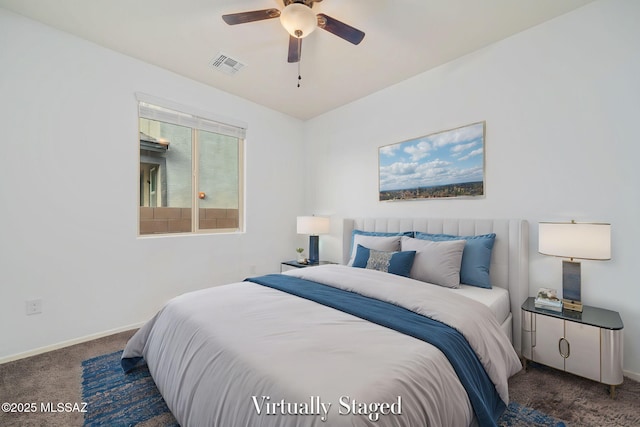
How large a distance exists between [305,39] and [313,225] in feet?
6.73

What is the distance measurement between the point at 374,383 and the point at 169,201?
3.02 meters

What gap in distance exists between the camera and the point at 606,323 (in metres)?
1.70

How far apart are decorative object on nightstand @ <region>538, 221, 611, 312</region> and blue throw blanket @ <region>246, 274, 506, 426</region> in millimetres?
1083

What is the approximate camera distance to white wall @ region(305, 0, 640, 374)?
6.23 ft

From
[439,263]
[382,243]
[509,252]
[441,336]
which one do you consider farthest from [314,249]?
[441,336]

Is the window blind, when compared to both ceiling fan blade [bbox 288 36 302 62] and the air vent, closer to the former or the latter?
the air vent

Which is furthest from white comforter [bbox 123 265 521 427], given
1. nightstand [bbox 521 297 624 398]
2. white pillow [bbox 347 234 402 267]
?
white pillow [bbox 347 234 402 267]

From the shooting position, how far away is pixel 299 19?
182cm

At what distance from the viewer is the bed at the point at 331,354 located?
94 centimetres

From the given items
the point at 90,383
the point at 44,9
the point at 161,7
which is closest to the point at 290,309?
the point at 90,383

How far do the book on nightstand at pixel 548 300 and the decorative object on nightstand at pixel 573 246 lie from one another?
0.07 metres

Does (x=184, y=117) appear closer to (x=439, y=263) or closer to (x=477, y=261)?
(x=439, y=263)

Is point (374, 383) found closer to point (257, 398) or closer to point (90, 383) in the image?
point (257, 398)

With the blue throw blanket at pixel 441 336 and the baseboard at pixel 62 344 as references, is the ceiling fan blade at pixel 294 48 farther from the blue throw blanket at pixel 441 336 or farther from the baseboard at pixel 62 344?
the baseboard at pixel 62 344
